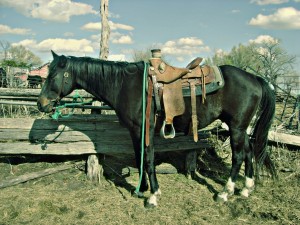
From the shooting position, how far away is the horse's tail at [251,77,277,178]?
432cm

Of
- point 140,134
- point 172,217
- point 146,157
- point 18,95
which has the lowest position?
point 172,217

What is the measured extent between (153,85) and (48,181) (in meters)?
2.53

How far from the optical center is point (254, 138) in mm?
4535

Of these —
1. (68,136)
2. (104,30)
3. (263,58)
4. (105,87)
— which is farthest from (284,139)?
(263,58)

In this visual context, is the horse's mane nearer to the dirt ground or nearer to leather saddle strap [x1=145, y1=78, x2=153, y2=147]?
leather saddle strap [x1=145, y1=78, x2=153, y2=147]

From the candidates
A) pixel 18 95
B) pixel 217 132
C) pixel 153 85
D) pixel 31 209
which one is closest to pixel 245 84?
pixel 153 85

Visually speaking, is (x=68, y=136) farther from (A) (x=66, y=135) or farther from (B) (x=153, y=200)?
(B) (x=153, y=200)

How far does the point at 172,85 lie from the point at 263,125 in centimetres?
167

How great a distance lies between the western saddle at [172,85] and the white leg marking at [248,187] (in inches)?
51.9

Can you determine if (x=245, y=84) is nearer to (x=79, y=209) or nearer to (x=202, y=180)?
(x=202, y=180)

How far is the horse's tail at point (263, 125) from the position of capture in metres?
4.32

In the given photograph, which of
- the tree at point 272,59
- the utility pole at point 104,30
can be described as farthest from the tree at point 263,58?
the utility pole at point 104,30

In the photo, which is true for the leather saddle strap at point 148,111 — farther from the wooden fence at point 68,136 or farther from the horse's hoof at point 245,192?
the horse's hoof at point 245,192

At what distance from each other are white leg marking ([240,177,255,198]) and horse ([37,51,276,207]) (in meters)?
0.04
